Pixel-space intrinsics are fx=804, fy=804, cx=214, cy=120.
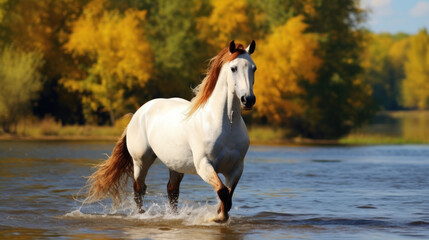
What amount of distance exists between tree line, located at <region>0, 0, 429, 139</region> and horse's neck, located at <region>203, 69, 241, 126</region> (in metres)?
34.1

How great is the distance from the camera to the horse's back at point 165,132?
10805 mm

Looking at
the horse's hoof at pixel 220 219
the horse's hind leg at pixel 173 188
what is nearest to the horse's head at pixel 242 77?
the horse's hoof at pixel 220 219

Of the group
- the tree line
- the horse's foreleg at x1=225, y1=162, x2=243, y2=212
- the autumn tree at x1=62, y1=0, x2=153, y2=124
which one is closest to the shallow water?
Answer: the horse's foreleg at x1=225, y1=162, x2=243, y2=212

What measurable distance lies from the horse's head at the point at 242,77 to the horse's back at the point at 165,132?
4.07 feet

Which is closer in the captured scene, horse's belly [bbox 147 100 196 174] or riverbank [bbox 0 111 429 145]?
horse's belly [bbox 147 100 196 174]

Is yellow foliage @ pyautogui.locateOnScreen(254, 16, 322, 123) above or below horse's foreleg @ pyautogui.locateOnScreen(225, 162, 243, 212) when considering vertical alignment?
above

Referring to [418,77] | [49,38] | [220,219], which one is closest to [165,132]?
[220,219]

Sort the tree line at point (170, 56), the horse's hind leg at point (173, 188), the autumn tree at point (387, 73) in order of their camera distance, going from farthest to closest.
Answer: the autumn tree at point (387, 73) → the tree line at point (170, 56) → the horse's hind leg at point (173, 188)

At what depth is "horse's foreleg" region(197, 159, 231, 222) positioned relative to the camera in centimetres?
993

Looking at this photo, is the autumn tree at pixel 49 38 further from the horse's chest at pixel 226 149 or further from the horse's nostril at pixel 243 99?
the horse's nostril at pixel 243 99

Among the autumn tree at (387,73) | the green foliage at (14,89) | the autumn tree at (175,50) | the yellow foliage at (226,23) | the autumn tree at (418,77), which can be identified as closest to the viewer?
the green foliage at (14,89)

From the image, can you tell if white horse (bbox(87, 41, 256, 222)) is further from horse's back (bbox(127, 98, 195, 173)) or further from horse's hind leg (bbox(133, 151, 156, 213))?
horse's hind leg (bbox(133, 151, 156, 213))

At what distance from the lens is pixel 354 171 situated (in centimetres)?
2294

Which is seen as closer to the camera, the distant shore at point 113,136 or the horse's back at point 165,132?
the horse's back at point 165,132
